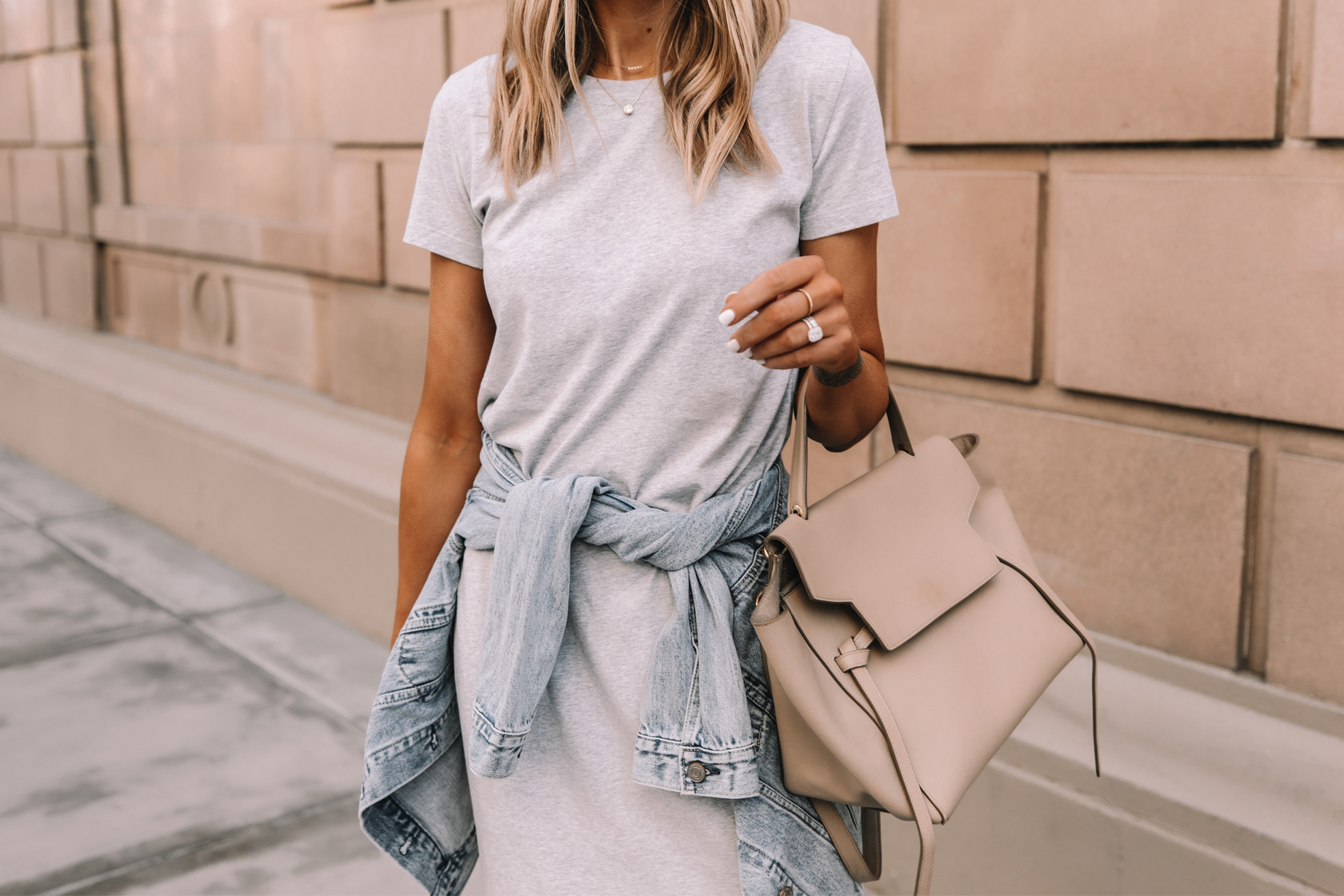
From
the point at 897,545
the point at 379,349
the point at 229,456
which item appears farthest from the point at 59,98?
the point at 897,545

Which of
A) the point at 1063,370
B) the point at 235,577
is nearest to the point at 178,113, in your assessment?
the point at 235,577

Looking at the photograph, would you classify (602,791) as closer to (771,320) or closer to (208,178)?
(771,320)

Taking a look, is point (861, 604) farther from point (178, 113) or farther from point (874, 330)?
point (178, 113)

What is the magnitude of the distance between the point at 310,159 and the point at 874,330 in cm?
430

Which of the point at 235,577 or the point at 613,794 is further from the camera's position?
the point at 235,577

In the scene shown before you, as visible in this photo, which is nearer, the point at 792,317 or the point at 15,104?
the point at 792,317

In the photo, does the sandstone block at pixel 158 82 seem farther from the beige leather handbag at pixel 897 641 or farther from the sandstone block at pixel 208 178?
the beige leather handbag at pixel 897 641

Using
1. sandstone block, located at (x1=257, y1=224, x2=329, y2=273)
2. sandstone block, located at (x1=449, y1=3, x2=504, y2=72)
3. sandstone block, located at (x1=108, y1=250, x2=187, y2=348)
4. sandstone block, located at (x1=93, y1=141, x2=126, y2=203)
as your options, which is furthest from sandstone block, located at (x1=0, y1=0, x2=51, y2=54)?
sandstone block, located at (x1=449, y1=3, x2=504, y2=72)

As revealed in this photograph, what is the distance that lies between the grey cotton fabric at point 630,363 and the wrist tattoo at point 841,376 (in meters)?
0.11

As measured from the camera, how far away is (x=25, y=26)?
307 inches

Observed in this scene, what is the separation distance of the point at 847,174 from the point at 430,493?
740 mm

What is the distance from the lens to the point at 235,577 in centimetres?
548

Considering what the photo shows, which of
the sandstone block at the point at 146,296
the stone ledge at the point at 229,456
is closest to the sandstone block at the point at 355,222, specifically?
the stone ledge at the point at 229,456

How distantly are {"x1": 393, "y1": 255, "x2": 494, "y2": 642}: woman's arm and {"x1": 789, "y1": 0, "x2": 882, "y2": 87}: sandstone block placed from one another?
1624 millimetres
